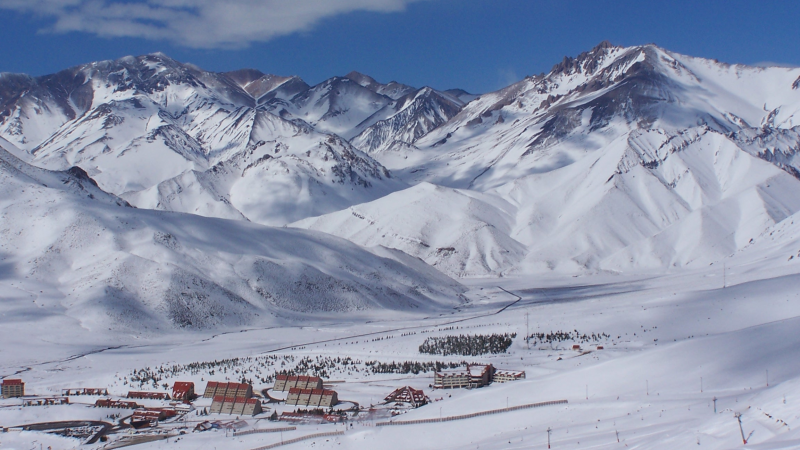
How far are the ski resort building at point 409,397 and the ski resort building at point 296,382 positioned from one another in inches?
257

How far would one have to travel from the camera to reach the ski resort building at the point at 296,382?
185 ft

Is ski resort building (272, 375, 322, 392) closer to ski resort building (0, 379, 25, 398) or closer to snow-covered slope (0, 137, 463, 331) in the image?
ski resort building (0, 379, 25, 398)

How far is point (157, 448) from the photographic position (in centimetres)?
4325

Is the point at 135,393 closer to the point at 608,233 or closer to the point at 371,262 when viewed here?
the point at 371,262

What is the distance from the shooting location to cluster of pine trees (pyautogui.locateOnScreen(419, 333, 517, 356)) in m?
75.7

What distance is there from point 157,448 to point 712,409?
2827 cm

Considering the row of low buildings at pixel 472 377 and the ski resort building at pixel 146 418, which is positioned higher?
the row of low buildings at pixel 472 377

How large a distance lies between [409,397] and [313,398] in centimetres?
643

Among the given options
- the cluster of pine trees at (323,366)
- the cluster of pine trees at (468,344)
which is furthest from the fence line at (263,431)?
the cluster of pine trees at (468,344)

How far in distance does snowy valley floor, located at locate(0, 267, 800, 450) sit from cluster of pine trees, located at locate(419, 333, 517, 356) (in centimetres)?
142

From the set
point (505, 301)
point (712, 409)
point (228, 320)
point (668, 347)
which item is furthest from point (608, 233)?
point (712, 409)

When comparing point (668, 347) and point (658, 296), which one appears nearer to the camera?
point (668, 347)

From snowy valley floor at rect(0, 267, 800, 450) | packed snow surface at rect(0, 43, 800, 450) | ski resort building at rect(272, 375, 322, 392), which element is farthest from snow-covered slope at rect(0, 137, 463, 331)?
ski resort building at rect(272, 375, 322, 392)

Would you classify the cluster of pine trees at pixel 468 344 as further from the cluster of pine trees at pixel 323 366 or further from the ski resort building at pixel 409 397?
the ski resort building at pixel 409 397
